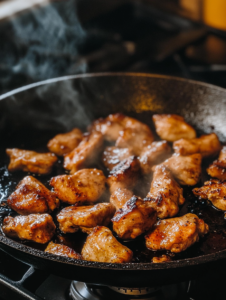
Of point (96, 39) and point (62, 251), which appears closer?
point (62, 251)

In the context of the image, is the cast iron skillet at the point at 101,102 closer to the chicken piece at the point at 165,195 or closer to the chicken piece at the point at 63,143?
the chicken piece at the point at 63,143

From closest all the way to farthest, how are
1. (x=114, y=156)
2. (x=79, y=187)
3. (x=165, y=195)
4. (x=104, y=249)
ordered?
1. (x=104, y=249)
2. (x=165, y=195)
3. (x=79, y=187)
4. (x=114, y=156)

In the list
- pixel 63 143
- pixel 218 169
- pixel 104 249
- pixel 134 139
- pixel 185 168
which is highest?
pixel 63 143

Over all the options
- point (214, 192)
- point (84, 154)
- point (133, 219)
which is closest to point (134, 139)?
point (84, 154)

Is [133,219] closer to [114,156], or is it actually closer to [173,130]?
[114,156]

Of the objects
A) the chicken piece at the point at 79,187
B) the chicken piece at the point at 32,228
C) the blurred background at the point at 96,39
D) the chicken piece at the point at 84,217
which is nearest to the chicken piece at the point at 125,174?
the chicken piece at the point at 79,187

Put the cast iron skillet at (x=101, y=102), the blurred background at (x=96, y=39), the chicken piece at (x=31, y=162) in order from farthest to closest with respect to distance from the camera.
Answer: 1. the blurred background at (x=96, y=39)
2. the cast iron skillet at (x=101, y=102)
3. the chicken piece at (x=31, y=162)

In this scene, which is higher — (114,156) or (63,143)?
(63,143)
